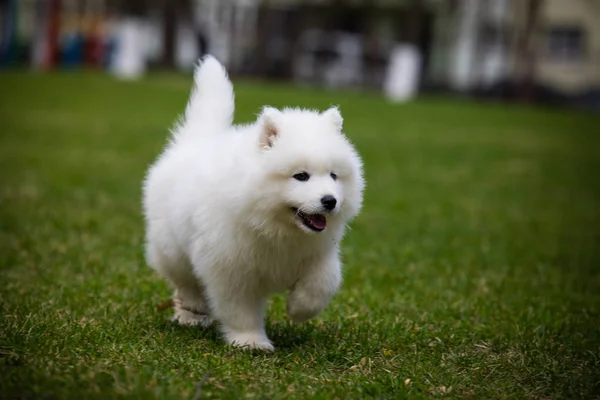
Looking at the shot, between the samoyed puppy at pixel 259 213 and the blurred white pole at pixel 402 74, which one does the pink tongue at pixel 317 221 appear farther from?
the blurred white pole at pixel 402 74

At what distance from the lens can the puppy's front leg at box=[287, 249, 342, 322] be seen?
4.93 meters

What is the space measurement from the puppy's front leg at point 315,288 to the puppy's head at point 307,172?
30 cm

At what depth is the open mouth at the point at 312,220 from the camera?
4564 mm

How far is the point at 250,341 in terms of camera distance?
4.97 metres

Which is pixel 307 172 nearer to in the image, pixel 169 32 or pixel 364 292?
pixel 364 292

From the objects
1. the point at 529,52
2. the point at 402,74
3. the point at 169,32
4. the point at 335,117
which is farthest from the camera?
the point at 169,32

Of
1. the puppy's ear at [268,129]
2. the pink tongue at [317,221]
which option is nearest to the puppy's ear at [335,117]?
the puppy's ear at [268,129]

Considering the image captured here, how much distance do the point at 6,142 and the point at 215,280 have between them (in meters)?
12.0

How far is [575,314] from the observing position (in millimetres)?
6441

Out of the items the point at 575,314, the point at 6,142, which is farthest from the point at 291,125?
the point at 6,142

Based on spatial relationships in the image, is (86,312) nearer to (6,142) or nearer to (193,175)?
(193,175)

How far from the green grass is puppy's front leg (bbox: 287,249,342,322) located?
25cm

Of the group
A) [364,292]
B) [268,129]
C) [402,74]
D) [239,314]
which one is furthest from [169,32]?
[268,129]

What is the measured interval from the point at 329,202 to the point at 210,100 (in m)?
1.57
